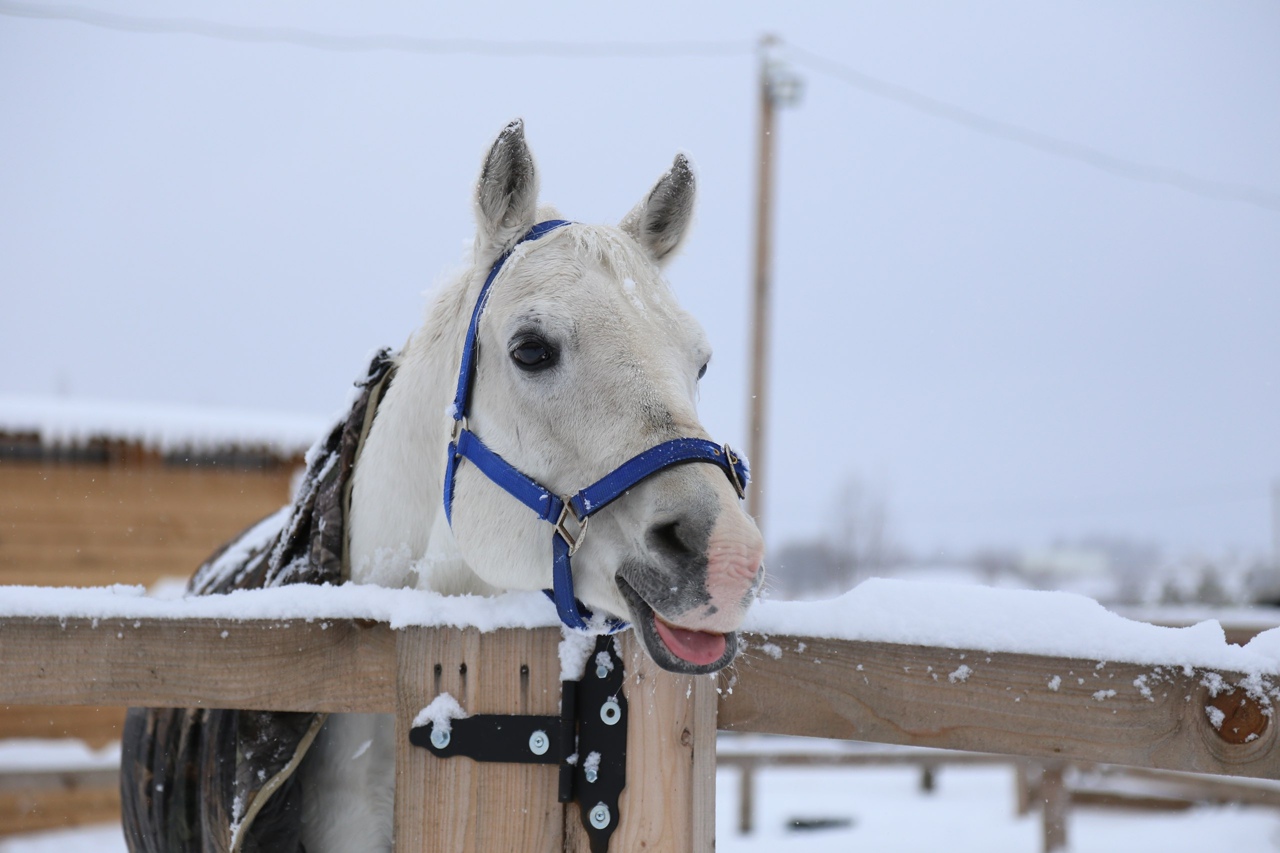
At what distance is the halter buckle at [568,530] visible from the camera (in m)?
1.60

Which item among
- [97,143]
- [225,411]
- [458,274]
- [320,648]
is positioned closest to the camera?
[320,648]

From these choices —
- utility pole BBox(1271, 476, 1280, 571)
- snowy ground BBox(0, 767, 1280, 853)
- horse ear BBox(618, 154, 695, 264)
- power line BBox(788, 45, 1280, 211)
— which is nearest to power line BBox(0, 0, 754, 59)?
power line BBox(788, 45, 1280, 211)

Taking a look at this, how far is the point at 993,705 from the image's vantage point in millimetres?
Result: 1314

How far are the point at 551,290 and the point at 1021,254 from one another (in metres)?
74.1

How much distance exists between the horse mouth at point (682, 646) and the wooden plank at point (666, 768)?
4cm

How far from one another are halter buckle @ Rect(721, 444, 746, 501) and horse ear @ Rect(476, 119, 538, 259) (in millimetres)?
838

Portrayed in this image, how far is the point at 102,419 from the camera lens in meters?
8.61

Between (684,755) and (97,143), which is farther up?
(97,143)

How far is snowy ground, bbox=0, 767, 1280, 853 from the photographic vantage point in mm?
6117

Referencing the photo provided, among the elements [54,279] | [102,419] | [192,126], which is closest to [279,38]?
[102,419]

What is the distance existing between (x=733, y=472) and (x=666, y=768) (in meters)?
0.51

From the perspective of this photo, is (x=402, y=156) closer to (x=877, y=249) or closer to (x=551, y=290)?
(x=877, y=249)

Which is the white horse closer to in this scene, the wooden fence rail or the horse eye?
the horse eye

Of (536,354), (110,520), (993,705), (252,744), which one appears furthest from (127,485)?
(993,705)
